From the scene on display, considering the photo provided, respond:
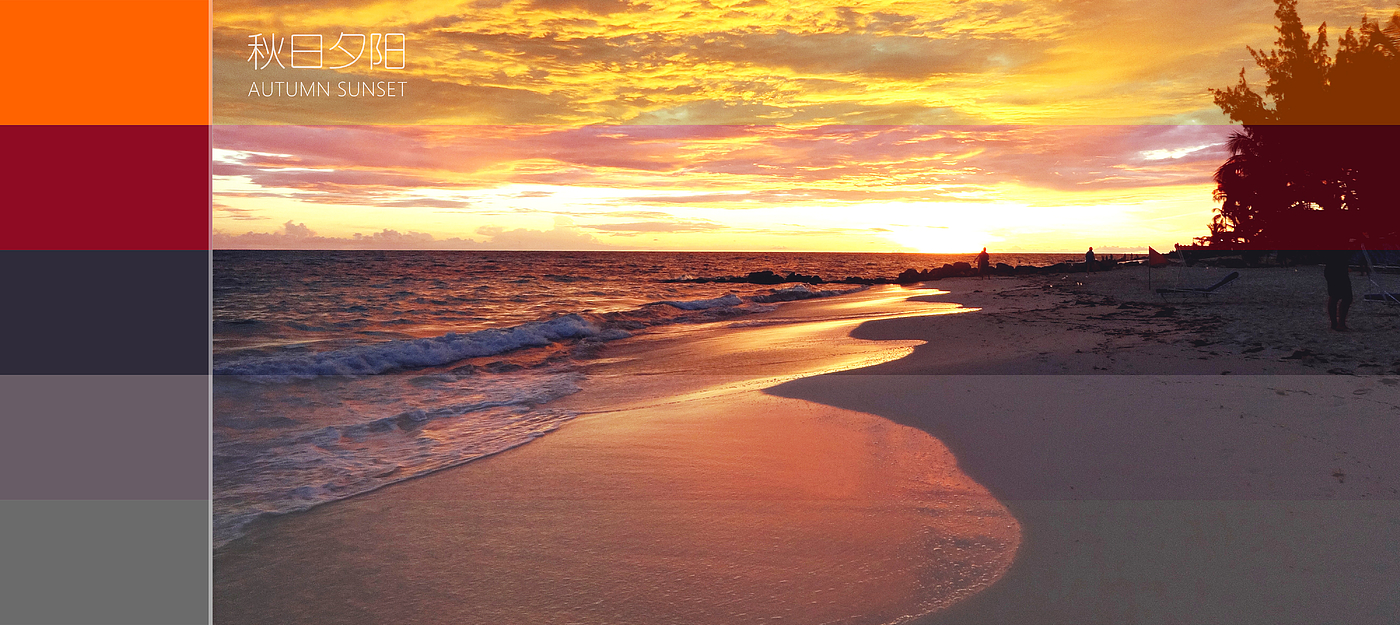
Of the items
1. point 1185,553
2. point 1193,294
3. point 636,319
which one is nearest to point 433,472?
point 1185,553

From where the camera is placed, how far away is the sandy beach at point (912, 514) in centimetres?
351

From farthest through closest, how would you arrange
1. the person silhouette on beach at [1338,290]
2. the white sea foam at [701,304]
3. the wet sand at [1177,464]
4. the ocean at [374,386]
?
the white sea foam at [701,304]
the person silhouette on beach at [1338,290]
the ocean at [374,386]
the wet sand at [1177,464]

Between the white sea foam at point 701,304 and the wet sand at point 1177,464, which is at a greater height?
the white sea foam at point 701,304

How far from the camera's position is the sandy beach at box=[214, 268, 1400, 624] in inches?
138

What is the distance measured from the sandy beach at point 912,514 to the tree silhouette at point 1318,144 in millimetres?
3940

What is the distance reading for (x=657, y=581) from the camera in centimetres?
374

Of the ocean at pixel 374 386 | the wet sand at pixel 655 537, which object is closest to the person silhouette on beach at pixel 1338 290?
the wet sand at pixel 655 537

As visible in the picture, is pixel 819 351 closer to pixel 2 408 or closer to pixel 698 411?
pixel 698 411

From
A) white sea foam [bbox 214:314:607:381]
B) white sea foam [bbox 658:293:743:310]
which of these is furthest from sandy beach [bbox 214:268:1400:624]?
white sea foam [bbox 658:293:743:310]

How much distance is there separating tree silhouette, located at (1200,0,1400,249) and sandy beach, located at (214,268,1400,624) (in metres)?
3.94

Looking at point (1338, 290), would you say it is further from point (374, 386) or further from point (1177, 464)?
point (374, 386)

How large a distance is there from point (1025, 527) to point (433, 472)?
15.5ft

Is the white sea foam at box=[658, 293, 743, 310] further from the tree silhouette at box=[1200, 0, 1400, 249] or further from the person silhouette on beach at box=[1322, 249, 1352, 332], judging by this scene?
the person silhouette on beach at box=[1322, 249, 1352, 332]

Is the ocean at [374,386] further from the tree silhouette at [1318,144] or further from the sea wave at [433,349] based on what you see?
the tree silhouette at [1318,144]
